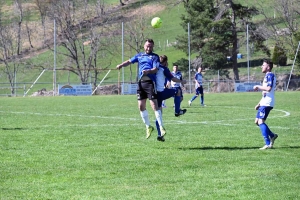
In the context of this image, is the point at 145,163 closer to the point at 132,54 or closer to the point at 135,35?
the point at 135,35

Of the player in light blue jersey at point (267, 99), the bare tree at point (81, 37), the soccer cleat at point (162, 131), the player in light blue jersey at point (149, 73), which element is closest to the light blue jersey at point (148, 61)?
the player in light blue jersey at point (149, 73)

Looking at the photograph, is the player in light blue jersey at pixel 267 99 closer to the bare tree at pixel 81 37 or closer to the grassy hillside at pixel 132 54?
the grassy hillside at pixel 132 54

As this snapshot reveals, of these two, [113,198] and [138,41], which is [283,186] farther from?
[138,41]

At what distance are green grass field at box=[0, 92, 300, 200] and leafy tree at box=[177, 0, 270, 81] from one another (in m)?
51.2

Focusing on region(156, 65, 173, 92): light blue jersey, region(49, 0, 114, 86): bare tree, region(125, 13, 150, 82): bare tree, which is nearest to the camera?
region(156, 65, 173, 92): light blue jersey

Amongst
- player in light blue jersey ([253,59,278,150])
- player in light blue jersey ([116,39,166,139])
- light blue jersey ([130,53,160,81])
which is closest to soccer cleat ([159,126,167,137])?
player in light blue jersey ([116,39,166,139])

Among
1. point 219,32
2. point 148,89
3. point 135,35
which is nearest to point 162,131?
point 148,89

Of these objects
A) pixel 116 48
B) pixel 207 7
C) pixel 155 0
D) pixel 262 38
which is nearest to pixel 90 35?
pixel 116 48

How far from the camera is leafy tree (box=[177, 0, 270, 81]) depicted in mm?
67188

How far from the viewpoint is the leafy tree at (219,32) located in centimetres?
6719

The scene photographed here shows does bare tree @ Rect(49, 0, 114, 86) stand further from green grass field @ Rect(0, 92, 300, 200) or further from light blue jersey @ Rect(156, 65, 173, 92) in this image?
light blue jersey @ Rect(156, 65, 173, 92)

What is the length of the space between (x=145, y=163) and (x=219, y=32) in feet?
194

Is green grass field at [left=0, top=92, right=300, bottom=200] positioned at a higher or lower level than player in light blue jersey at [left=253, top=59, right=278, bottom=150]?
lower

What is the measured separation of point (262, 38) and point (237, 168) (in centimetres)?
5919
